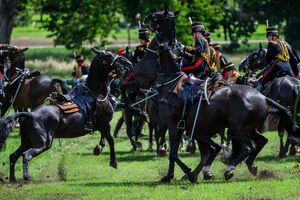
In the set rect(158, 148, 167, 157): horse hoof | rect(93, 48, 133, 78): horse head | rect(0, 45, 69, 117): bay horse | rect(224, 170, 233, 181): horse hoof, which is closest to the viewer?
rect(224, 170, 233, 181): horse hoof

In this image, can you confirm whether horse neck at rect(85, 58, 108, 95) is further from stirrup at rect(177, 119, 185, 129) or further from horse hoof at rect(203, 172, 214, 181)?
horse hoof at rect(203, 172, 214, 181)

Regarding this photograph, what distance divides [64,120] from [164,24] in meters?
2.85

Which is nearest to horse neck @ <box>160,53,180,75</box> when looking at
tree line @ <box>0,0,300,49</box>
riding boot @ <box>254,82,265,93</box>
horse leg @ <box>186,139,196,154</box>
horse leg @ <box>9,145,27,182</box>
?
horse leg @ <box>9,145,27,182</box>

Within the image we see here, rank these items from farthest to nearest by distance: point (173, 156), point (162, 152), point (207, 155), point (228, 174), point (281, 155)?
point (162, 152), point (281, 155), point (207, 155), point (173, 156), point (228, 174)

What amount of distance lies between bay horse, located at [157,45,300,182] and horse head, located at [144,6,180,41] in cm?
160

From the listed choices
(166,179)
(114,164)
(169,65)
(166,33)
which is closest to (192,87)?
(169,65)

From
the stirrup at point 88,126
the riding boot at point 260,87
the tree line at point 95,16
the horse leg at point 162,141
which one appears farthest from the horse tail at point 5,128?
the tree line at point 95,16

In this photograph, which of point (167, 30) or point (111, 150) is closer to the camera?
point (167, 30)

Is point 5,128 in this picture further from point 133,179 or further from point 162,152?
point 162,152

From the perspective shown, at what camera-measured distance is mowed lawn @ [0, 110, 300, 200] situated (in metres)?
16.7

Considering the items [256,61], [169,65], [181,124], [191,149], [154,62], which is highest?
[169,65]

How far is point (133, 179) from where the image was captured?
1958 cm

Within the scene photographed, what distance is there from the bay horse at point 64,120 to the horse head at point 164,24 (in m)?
0.99

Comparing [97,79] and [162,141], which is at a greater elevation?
[97,79]
